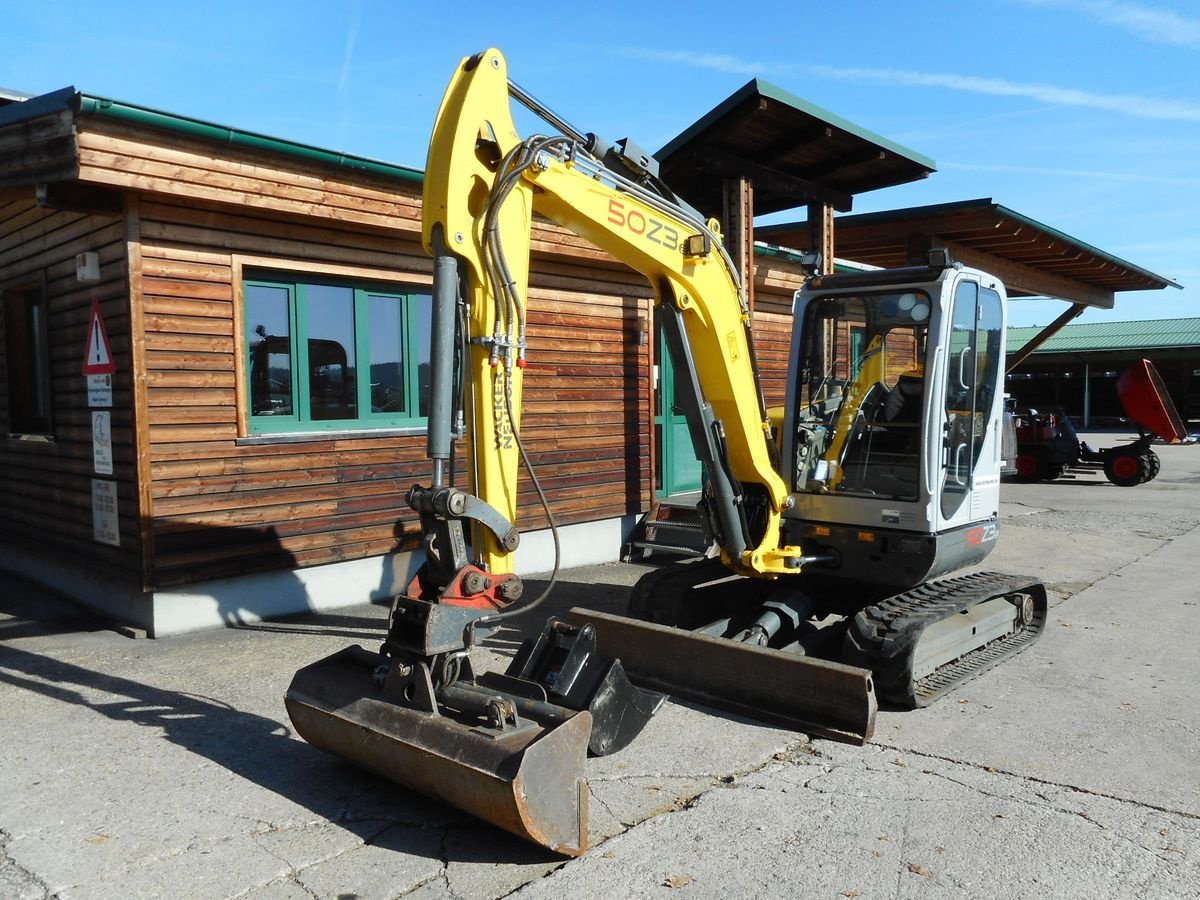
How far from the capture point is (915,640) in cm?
520

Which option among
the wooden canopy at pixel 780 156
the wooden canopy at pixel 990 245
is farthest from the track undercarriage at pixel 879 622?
the wooden canopy at pixel 990 245

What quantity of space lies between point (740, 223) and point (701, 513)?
4.60 m

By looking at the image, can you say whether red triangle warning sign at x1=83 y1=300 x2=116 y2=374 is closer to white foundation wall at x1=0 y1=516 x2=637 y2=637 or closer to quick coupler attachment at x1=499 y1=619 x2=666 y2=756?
white foundation wall at x1=0 y1=516 x2=637 y2=637

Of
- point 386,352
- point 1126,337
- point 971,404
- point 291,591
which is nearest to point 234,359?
point 386,352

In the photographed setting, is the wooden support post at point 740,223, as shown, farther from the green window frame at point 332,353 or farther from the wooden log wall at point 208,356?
the green window frame at point 332,353

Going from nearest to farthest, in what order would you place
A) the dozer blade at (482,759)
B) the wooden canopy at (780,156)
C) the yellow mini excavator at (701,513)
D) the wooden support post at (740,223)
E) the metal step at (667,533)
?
the dozer blade at (482,759), the yellow mini excavator at (701,513), the wooden canopy at (780,156), the metal step at (667,533), the wooden support post at (740,223)

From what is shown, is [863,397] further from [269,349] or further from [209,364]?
[209,364]

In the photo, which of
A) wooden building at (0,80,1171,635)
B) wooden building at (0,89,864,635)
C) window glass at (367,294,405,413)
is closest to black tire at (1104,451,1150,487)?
wooden building at (0,80,1171,635)

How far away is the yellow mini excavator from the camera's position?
12.6ft

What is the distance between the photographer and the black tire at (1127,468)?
17.3m

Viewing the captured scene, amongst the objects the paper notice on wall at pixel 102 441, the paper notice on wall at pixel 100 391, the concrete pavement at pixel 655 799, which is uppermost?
the paper notice on wall at pixel 100 391

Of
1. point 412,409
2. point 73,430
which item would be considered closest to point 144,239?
point 73,430

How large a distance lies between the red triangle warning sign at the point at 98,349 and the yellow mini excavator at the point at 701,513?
3.63 metres

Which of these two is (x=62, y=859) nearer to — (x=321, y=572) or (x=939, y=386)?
(x=321, y=572)
